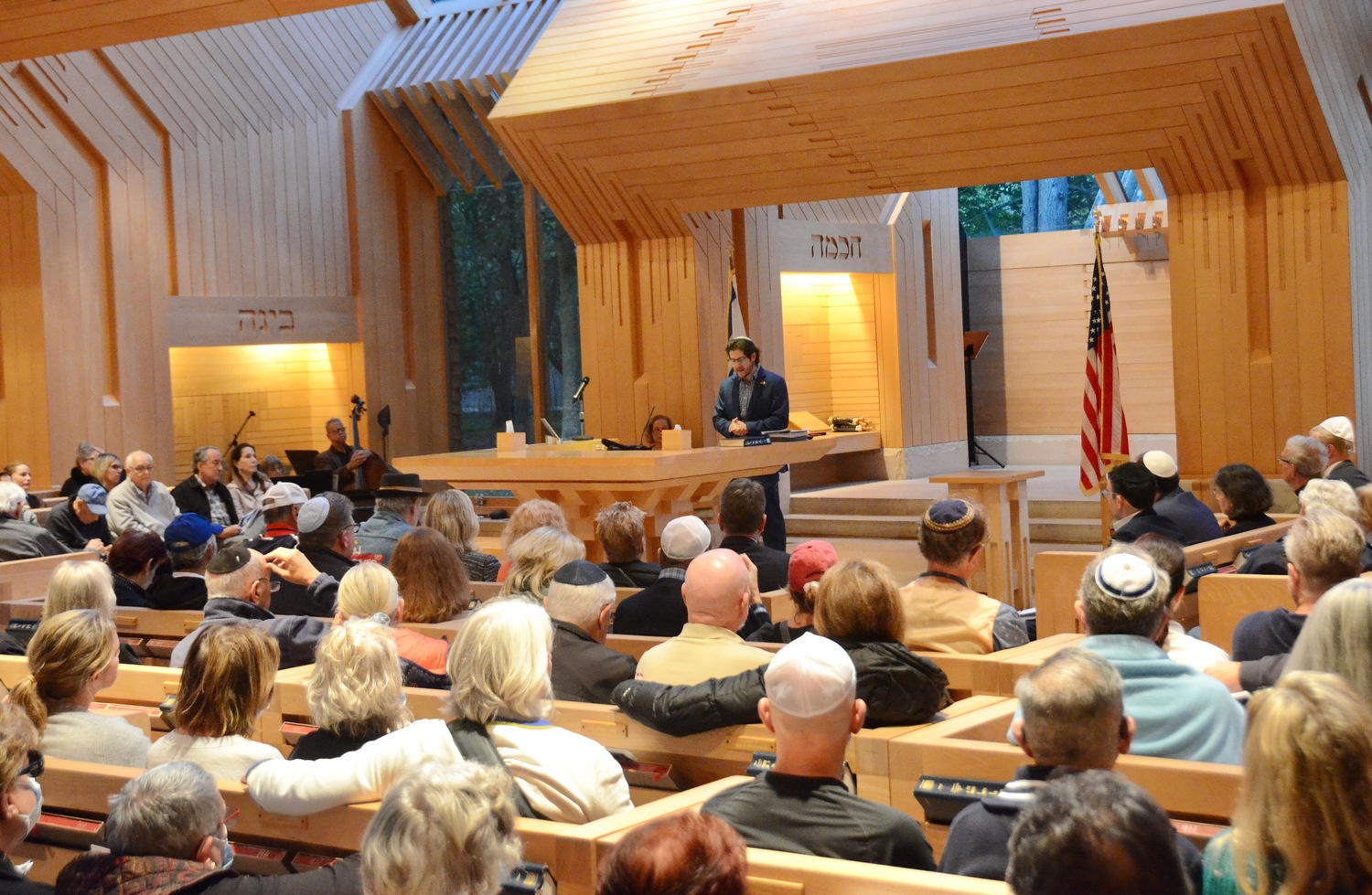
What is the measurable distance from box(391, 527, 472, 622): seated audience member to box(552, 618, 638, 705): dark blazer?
0.84 meters

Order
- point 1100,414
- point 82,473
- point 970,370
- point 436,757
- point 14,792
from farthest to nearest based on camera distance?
point 970,370, point 82,473, point 1100,414, point 436,757, point 14,792

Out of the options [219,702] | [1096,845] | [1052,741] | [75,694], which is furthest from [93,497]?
[1096,845]

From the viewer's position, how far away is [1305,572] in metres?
3.57

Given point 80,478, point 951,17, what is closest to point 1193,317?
point 951,17

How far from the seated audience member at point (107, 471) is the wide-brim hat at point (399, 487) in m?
2.98

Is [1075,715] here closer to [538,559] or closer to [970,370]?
[538,559]

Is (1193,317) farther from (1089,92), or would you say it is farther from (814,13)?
(814,13)

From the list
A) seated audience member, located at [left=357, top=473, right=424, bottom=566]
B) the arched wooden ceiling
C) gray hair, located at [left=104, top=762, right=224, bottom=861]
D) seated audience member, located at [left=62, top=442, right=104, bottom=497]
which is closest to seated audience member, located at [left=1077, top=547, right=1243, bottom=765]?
gray hair, located at [left=104, top=762, right=224, bottom=861]

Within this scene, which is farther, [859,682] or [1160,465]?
[1160,465]

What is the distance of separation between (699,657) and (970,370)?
399 inches

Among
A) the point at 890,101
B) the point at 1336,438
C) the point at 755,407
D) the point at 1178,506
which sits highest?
the point at 890,101

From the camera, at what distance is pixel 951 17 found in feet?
26.5

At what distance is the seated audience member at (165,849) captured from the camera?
→ 223 centimetres

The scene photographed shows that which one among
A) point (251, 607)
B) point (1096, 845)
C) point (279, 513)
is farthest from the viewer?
point (279, 513)
